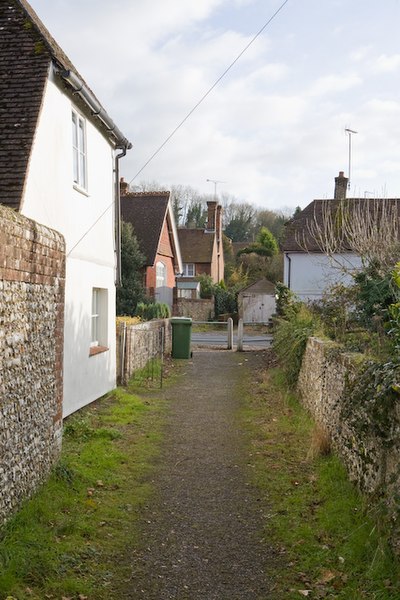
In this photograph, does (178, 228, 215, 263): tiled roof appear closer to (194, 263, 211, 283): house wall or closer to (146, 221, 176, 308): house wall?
(194, 263, 211, 283): house wall

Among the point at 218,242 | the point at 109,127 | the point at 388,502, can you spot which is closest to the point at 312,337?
the point at 109,127

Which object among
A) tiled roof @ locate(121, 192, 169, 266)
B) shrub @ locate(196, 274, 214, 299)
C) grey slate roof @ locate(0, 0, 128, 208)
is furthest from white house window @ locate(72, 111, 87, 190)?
shrub @ locate(196, 274, 214, 299)

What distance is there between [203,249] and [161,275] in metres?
16.5

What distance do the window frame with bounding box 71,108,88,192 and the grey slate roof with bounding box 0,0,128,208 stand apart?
4.01 feet

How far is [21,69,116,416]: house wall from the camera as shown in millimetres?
8508

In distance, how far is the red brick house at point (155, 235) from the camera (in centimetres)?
2888

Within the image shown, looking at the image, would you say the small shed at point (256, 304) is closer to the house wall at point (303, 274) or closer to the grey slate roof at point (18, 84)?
the house wall at point (303, 274)

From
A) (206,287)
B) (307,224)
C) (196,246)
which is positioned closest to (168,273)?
(307,224)

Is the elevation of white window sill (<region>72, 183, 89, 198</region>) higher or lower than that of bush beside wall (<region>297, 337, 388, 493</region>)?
higher

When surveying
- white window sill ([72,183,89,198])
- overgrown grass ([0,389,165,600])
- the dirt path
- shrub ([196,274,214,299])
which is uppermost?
white window sill ([72,183,89,198])

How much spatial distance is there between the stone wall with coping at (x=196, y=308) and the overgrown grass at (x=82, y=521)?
28.5 metres

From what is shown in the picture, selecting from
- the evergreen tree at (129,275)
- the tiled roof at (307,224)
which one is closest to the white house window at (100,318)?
the evergreen tree at (129,275)

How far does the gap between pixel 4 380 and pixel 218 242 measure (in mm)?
44707

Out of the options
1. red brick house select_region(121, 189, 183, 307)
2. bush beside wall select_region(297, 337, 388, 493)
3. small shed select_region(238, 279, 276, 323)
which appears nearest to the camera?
bush beside wall select_region(297, 337, 388, 493)
